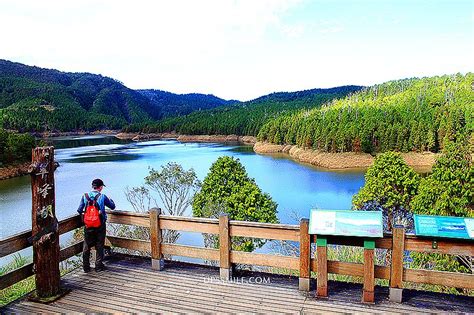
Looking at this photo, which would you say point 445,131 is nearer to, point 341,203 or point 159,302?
point 341,203

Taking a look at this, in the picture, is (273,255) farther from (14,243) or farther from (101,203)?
(14,243)

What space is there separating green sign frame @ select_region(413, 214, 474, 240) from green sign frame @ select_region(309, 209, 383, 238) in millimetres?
493

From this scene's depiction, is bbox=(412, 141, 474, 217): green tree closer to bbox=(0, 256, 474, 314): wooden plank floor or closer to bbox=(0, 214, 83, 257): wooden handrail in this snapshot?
bbox=(0, 256, 474, 314): wooden plank floor

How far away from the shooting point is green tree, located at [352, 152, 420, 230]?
1931cm

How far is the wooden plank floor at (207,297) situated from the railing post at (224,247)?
151 millimetres

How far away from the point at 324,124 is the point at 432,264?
6669cm

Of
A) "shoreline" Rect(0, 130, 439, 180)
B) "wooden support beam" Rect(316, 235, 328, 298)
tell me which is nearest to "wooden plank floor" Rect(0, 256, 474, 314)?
"wooden support beam" Rect(316, 235, 328, 298)

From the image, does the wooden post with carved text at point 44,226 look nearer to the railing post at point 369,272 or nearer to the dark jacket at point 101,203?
the dark jacket at point 101,203

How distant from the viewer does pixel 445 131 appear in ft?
210

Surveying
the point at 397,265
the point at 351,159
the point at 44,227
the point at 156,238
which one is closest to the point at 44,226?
Result: the point at 44,227

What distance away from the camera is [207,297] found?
5.49 m

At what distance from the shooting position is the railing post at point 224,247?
19.3 ft

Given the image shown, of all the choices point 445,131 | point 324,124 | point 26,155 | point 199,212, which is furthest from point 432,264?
point 324,124

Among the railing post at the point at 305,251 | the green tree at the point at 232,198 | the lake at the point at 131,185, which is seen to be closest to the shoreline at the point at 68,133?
the lake at the point at 131,185
